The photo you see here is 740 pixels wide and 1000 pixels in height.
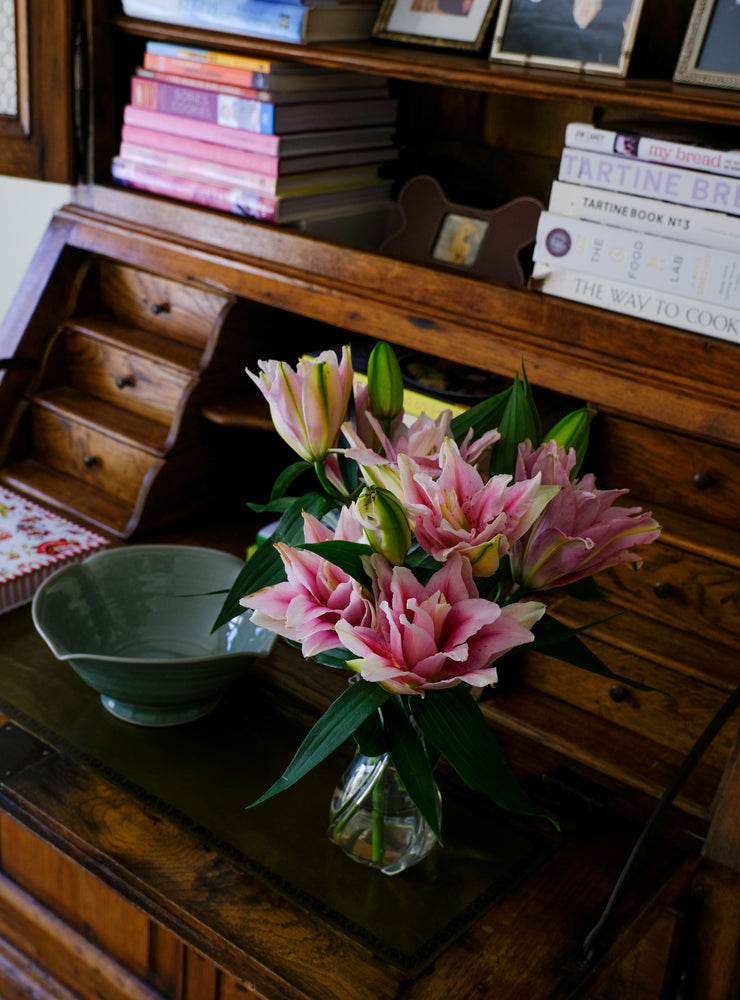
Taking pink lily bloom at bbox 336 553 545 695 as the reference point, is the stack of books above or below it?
above

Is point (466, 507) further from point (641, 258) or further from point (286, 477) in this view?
point (641, 258)

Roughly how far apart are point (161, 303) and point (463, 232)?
48 centimetres

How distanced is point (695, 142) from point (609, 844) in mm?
748

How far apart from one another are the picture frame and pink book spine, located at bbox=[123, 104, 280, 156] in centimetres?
24

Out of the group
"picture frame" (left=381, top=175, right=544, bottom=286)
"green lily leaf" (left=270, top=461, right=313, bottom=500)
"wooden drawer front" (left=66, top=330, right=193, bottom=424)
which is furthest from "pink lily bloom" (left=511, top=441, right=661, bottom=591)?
"wooden drawer front" (left=66, top=330, right=193, bottom=424)

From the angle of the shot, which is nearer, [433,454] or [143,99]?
[433,454]

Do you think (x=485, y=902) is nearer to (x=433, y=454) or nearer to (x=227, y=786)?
(x=227, y=786)

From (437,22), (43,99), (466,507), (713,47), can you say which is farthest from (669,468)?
(43,99)

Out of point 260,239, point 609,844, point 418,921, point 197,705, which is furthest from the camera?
point 260,239

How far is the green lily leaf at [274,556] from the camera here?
966mm

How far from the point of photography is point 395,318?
1.45 metres

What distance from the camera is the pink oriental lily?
82 cm

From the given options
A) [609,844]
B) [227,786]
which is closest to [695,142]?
[609,844]

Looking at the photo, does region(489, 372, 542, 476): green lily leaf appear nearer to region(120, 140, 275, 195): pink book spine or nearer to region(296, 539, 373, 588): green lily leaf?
region(296, 539, 373, 588): green lily leaf
